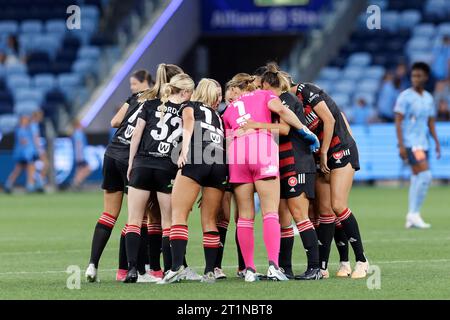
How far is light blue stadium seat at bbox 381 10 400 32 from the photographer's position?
35844 mm

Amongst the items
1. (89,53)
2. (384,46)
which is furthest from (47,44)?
(384,46)

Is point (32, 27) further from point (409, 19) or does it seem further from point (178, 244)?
point (178, 244)

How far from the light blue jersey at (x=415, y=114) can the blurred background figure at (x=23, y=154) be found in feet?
45.8

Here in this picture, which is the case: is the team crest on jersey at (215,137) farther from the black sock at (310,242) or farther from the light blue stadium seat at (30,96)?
the light blue stadium seat at (30,96)

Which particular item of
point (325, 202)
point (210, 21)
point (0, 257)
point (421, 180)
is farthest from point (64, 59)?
point (325, 202)

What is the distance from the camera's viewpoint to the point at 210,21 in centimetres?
3722

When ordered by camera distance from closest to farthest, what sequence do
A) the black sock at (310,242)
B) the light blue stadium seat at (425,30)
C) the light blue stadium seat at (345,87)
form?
the black sock at (310,242) → the light blue stadium seat at (345,87) → the light blue stadium seat at (425,30)

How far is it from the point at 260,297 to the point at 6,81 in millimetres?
26382

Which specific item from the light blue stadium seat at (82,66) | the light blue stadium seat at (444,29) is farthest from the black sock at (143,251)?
the light blue stadium seat at (444,29)

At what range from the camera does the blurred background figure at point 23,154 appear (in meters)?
30.3

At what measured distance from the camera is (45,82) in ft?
116

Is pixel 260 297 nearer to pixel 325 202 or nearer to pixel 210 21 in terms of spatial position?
pixel 325 202

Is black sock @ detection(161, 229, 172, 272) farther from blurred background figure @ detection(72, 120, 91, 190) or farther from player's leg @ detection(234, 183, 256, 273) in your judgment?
blurred background figure @ detection(72, 120, 91, 190)

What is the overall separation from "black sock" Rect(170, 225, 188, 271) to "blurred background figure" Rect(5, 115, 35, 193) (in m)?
19.0
